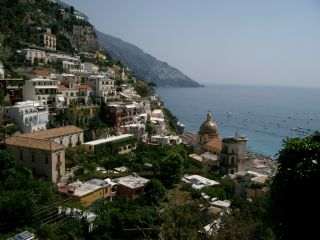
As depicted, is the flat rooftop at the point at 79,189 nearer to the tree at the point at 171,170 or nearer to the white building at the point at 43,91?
the tree at the point at 171,170

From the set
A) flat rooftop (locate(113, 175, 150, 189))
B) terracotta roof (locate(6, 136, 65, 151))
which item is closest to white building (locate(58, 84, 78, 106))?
terracotta roof (locate(6, 136, 65, 151))

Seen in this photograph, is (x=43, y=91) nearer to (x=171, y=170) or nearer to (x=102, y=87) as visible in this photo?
(x=102, y=87)

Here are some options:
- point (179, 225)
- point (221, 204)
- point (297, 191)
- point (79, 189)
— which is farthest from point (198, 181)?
point (179, 225)

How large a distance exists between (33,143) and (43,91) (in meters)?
9.69

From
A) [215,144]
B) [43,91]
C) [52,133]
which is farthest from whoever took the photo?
[215,144]

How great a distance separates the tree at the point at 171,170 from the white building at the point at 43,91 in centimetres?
1294

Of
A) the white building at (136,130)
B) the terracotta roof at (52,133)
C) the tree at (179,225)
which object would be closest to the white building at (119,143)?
the terracotta roof at (52,133)

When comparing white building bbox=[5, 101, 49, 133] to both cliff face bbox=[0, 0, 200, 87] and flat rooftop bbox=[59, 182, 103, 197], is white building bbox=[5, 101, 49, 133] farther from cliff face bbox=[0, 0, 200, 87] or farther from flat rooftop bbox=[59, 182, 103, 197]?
cliff face bbox=[0, 0, 200, 87]

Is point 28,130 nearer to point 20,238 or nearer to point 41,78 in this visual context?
point 41,78

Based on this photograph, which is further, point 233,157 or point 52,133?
point 233,157

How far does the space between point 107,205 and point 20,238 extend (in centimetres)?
625

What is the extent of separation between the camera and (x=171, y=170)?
29281 mm

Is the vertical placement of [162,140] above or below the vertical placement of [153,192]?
above

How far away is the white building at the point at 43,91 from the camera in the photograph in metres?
35.8
